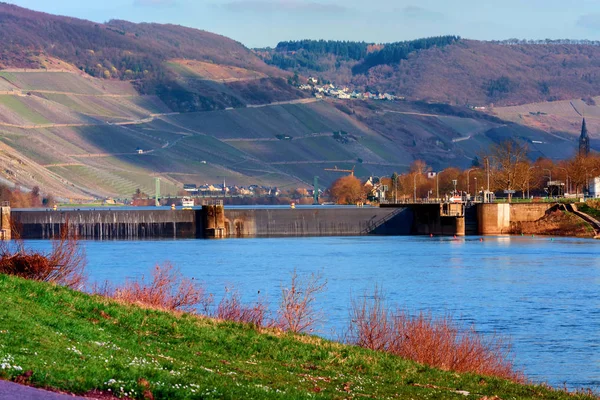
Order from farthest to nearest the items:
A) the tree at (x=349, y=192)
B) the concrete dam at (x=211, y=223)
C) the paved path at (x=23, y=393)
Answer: the tree at (x=349, y=192)
the concrete dam at (x=211, y=223)
the paved path at (x=23, y=393)

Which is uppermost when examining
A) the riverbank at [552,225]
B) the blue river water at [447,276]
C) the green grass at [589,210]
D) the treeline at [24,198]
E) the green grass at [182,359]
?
the treeline at [24,198]

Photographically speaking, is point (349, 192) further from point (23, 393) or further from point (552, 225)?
point (23, 393)

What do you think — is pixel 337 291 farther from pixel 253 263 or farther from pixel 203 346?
pixel 203 346

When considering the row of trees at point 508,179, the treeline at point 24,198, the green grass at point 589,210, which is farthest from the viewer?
the treeline at point 24,198

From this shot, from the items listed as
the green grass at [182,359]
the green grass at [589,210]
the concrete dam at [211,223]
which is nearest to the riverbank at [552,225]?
the green grass at [589,210]

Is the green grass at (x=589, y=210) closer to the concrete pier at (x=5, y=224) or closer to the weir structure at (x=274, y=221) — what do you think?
the weir structure at (x=274, y=221)

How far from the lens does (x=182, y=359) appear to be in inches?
671

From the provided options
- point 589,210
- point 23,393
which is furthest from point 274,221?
point 23,393

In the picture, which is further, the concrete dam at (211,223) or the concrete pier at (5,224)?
the concrete dam at (211,223)

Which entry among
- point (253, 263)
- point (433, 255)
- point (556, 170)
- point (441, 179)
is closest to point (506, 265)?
point (433, 255)

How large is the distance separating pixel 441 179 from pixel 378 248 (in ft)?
280

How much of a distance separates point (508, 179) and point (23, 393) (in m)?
96.5

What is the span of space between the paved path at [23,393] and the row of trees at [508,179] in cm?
8268

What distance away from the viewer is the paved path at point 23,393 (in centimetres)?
1295
